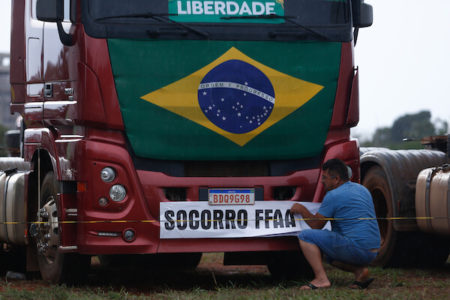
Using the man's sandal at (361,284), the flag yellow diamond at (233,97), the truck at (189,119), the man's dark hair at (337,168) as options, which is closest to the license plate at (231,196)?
the truck at (189,119)

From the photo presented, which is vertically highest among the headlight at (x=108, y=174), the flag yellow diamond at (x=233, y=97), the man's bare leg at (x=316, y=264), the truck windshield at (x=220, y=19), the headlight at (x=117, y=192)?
the truck windshield at (x=220, y=19)

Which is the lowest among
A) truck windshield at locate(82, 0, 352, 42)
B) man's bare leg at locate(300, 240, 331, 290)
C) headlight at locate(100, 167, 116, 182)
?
man's bare leg at locate(300, 240, 331, 290)

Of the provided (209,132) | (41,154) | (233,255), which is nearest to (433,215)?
(233,255)

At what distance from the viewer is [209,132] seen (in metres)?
8.06

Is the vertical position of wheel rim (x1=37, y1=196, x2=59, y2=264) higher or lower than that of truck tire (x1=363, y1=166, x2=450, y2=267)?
higher

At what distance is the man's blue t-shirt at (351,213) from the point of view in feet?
26.1

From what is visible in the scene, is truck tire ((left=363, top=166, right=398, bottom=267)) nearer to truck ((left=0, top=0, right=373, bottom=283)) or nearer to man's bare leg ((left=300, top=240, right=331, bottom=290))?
truck ((left=0, top=0, right=373, bottom=283))

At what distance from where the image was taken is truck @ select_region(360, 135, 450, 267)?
31.6 ft

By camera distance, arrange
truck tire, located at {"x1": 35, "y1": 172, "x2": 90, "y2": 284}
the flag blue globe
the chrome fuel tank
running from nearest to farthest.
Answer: the flag blue globe < truck tire, located at {"x1": 35, "y1": 172, "x2": 90, "y2": 284} < the chrome fuel tank

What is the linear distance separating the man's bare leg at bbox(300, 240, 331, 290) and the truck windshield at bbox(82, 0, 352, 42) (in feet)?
6.00

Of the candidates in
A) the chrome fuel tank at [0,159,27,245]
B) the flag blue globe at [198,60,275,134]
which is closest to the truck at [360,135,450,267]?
the flag blue globe at [198,60,275,134]

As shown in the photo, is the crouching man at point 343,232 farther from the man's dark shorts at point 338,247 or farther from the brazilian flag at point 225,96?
the brazilian flag at point 225,96

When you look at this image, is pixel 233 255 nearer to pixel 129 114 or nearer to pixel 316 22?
pixel 129 114

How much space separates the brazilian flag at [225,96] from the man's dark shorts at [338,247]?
77 cm
